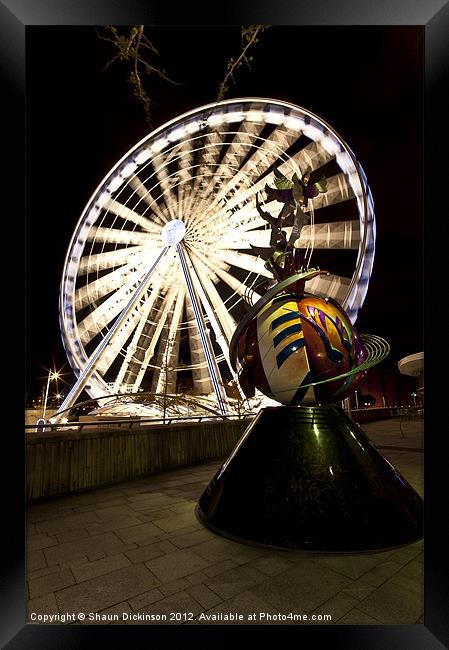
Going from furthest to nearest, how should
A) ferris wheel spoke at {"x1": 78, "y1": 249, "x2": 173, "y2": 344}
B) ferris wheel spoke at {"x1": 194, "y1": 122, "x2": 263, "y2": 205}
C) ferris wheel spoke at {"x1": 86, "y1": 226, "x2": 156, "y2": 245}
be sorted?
ferris wheel spoke at {"x1": 78, "y1": 249, "x2": 173, "y2": 344} < ferris wheel spoke at {"x1": 86, "y1": 226, "x2": 156, "y2": 245} < ferris wheel spoke at {"x1": 194, "y1": 122, "x2": 263, "y2": 205}

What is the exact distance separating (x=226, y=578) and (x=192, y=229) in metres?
13.0

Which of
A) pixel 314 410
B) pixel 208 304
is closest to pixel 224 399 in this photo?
pixel 208 304

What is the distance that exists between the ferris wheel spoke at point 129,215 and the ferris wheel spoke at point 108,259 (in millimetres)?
859

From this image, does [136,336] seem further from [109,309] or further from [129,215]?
[129,215]

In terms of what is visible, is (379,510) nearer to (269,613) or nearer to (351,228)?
(269,613)

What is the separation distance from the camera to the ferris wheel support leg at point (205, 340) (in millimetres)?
13008

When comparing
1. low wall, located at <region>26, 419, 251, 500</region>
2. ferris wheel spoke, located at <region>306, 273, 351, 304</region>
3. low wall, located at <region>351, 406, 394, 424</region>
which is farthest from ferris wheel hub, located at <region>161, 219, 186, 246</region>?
low wall, located at <region>351, 406, 394, 424</region>

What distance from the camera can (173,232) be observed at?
14062mm

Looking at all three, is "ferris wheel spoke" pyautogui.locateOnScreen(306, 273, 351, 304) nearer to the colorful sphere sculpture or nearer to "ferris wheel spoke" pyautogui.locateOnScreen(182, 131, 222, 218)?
"ferris wheel spoke" pyautogui.locateOnScreen(182, 131, 222, 218)

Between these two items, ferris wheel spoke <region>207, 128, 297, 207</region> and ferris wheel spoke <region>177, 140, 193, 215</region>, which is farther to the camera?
ferris wheel spoke <region>177, 140, 193, 215</region>

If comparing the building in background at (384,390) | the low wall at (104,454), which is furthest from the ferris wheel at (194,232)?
the building in background at (384,390)

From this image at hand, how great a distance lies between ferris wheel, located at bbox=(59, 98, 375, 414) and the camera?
417 inches

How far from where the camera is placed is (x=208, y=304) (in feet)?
46.4

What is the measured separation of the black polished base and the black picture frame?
72 centimetres
